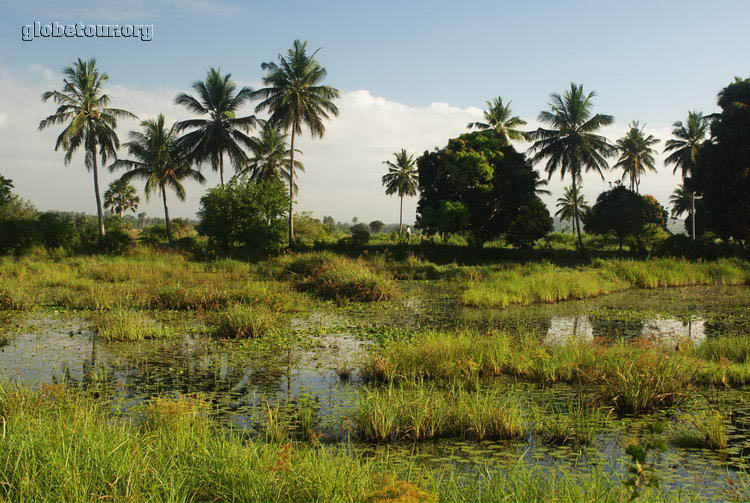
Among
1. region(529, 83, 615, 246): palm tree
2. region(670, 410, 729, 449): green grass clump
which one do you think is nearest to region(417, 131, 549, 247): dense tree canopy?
region(529, 83, 615, 246): palm tree

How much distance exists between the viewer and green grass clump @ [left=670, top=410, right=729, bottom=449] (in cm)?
634

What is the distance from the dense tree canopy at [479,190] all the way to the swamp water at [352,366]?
1820cm

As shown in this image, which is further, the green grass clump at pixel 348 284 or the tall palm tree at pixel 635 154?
the tall palm tree at pixel 635 154

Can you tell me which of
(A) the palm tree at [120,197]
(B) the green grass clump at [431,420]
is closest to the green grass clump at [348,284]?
Answer: (B) the green grass clump at [431,420]

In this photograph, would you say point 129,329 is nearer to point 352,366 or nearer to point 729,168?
point 352,366

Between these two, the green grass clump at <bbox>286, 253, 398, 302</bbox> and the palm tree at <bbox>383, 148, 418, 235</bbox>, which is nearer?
the green grass clump at <bbox>286, 253, 398, 302</bbox>

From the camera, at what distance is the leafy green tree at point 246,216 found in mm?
35406

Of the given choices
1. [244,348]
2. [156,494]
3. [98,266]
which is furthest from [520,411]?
[98,266]

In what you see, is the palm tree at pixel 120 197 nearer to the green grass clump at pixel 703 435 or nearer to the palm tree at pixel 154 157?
the palm tree at pixel 154 157

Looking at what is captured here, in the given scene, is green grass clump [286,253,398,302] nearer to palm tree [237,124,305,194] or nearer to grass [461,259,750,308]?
grass [461,259,750,308]

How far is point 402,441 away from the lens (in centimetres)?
670

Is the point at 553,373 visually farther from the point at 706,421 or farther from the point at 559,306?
the point at 559,306

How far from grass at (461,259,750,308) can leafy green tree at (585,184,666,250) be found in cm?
1068

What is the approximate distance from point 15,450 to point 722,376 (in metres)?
9.14
